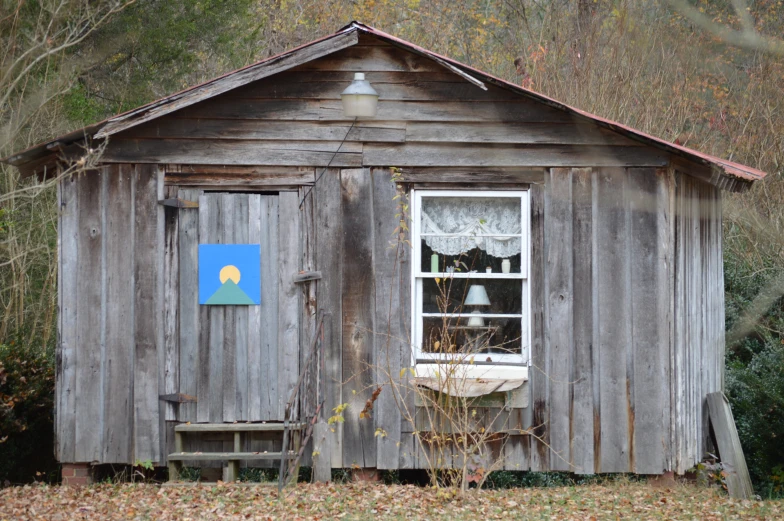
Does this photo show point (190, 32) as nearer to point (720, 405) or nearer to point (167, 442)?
point (167, 442)

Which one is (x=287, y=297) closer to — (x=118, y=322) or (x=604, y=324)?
(x=118, y=322)

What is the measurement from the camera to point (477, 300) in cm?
795

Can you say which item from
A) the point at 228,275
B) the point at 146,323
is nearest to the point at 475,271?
the point at 228,275

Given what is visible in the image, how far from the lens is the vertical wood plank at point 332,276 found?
7945 mm

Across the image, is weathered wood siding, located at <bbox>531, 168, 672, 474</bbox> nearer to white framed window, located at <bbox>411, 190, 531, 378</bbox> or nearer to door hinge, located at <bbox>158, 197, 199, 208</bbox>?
white framed window, located at <bbox>411, 190, 531, 378</bbox>

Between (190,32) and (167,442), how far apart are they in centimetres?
918

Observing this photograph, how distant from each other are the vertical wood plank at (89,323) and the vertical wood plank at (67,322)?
0.12 ft

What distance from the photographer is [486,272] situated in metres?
7.96

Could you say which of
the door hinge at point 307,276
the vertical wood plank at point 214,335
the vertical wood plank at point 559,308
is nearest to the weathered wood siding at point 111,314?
the vertical wood plank at point 214,335

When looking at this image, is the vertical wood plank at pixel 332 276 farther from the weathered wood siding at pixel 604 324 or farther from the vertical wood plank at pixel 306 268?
the weathered wood siding at pixel 604 324

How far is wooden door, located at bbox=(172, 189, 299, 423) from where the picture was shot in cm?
797

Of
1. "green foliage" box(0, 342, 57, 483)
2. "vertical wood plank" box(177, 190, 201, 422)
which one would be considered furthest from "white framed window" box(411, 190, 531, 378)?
"green foliage" box(0, 342, 57, 483)

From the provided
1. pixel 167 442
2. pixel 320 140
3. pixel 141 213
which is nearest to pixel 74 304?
pixel 141 213

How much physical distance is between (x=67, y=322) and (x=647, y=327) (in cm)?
542
